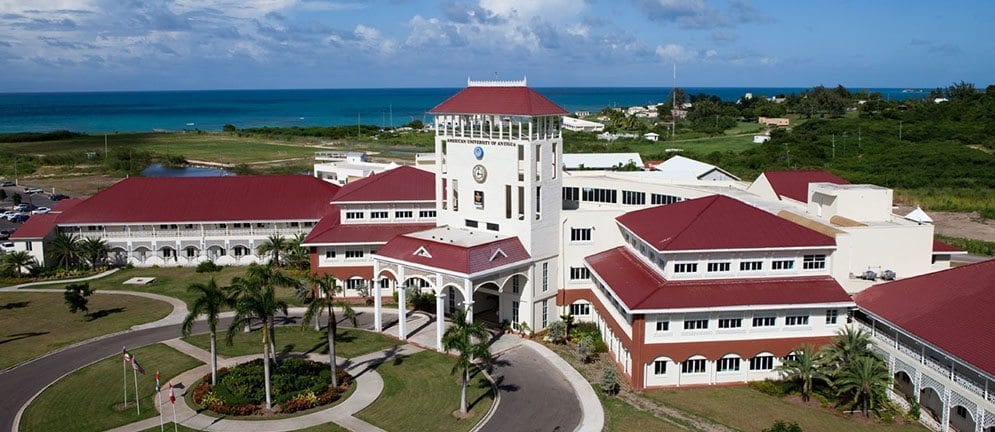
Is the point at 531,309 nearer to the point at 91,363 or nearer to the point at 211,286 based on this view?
the point at 211,286

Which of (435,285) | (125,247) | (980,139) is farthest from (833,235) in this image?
(980,139)

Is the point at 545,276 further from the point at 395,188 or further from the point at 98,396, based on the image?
the point at 98,396

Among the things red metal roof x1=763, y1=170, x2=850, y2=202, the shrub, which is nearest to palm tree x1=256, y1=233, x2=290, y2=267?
the shrub

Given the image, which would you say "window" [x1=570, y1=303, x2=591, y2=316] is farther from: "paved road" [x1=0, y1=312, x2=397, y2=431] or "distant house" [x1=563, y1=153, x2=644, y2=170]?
"distant house" [x1=563, y1=153, x2=644, y2=170]

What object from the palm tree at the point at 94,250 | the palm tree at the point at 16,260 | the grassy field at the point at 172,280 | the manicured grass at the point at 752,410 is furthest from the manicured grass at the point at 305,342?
the palm tree at the point at 16,260

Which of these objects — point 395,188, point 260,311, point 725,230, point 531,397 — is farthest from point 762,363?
point 395,188

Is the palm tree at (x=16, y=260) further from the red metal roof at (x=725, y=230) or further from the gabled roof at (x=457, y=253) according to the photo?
the red metal roof at (x=725, y=230)
